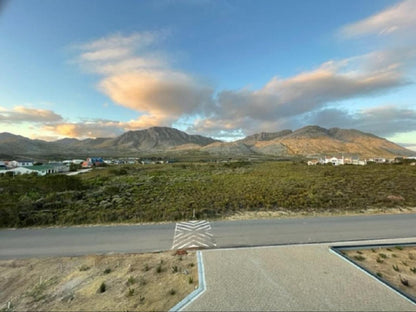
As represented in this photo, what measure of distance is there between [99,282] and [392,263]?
32.1 feet

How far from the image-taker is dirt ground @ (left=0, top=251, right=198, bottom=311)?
5824mm

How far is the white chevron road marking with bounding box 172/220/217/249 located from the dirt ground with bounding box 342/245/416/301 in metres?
5.44

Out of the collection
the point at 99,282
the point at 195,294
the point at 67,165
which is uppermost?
the point at 67,165

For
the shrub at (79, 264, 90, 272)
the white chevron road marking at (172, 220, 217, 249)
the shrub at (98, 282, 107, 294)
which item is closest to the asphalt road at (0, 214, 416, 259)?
the white chevron road marking at (172, 220, 217, 249)

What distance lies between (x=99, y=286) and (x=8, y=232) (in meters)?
8.77

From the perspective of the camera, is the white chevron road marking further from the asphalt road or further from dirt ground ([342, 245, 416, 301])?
dirt ground ([342, 245, 416, 301])

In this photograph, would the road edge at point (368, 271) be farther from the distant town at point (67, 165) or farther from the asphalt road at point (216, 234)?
the distant town at point (67, 165)

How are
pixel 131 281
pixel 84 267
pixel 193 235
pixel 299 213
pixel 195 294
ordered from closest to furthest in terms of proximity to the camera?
pixel 195 294 < pixel 131 281 < pixel 84 267 < pixel 193 235 < pixel 299 213

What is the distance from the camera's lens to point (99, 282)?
22.2ft

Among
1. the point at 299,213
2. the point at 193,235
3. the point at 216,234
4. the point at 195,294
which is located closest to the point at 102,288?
the point at 195,294

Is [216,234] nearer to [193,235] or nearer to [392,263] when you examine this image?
[193,235]

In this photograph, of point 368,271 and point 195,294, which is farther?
point 368,271

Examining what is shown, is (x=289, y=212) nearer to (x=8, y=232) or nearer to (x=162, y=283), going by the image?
(x=162, y=283)

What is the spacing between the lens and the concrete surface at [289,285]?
17.3ft
